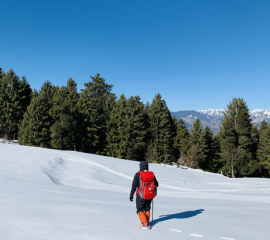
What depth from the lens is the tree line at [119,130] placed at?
38.3 m

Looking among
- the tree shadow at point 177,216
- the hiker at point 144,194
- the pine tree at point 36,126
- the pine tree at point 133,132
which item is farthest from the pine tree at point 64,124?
the hiker at point 144,194

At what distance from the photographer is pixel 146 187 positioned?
5.39 meters

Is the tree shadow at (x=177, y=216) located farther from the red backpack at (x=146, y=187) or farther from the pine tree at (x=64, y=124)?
the pine tree at (x=64, y=124)

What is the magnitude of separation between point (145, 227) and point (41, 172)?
10.3m

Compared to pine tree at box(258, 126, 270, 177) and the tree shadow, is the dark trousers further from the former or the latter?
pine tree at box(258, 126, 270, 177)

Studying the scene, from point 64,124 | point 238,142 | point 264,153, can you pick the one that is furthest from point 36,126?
point 264,153

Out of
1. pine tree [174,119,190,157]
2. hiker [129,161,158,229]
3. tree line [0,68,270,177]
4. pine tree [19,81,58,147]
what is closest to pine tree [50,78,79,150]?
tree line [0,68,270,177]

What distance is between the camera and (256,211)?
27.0 feet

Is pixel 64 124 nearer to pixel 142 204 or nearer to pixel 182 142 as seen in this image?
pixel 182 142

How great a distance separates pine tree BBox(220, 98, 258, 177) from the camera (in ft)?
139

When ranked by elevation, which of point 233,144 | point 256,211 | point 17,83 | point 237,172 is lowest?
point 237,172

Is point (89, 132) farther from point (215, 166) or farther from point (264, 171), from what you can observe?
point (264, 171)

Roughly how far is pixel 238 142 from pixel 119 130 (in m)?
23.1

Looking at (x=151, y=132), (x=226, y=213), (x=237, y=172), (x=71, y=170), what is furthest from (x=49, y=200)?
(x=237, y=172)
